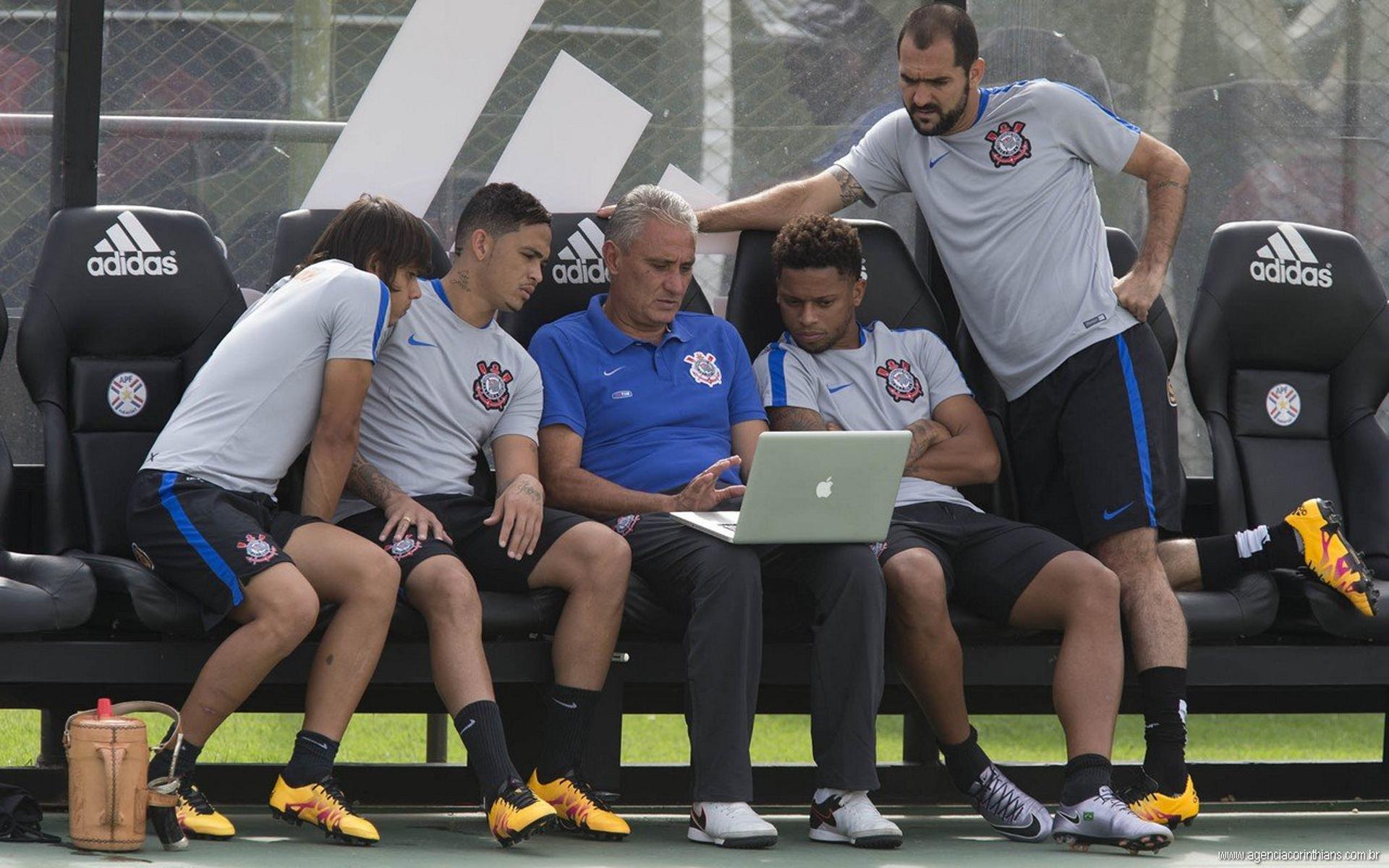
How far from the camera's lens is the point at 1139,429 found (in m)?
3.49

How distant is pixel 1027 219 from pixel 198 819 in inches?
79.5

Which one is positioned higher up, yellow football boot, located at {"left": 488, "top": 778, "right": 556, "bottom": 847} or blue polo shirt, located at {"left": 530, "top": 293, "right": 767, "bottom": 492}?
blue polo shirt, located at {"left": 530, "top": 293, "right": 767, "bottom": 492}

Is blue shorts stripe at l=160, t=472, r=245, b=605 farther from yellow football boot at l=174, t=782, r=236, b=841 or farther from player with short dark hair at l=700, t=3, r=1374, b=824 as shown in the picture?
player with short dark hair at l=700, t=3, r=1374, b=824

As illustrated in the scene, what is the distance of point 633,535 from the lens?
3.25 metres

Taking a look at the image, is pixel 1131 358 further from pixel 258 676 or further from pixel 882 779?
pixel 258 676

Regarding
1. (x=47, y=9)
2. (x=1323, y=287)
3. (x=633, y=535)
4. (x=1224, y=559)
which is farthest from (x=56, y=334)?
(x=1323, y=287)

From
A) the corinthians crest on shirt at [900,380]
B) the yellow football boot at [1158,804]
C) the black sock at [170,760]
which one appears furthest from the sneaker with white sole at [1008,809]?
the black sock at [170,760]

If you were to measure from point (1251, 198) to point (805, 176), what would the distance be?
1150 mm

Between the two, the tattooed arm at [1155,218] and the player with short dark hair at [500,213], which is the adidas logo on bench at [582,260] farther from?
the tattooed arm at [1155,218]

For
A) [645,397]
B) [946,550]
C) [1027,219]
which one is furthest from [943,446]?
[645,397]

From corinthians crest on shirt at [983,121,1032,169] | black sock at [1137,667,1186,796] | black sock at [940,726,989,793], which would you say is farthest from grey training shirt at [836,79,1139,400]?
black sock at [940,726,989,793]

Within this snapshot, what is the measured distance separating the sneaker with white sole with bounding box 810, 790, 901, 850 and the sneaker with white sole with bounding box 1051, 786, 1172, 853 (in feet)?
1.04

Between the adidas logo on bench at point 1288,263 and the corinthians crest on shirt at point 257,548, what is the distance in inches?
89.5

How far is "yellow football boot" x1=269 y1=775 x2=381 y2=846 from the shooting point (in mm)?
2844
